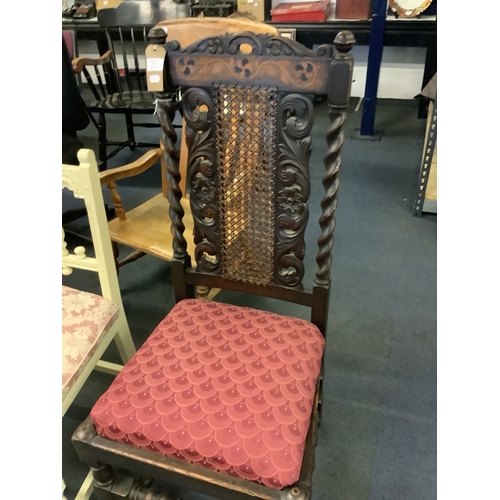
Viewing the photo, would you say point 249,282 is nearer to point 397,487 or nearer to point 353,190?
point 397,487

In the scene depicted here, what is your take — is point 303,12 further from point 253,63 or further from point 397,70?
point 253,63

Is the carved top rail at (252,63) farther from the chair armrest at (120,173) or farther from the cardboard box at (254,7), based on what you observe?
the cardboard box at (254,7)

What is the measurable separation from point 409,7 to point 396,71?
38.8 inches

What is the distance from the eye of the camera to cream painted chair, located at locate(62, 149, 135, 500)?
0.97 metres

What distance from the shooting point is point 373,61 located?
2967 millimetres

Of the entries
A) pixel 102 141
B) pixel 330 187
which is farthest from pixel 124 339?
pixel 102 141

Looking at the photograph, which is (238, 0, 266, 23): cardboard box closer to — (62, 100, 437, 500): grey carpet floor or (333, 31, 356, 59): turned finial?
(62, 100, 437, 500): grey carpet floor

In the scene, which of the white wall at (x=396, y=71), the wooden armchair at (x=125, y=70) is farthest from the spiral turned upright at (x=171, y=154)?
the white wall at (x=396, y=71)

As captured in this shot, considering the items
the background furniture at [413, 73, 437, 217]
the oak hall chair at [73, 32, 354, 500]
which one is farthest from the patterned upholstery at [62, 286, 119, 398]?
the background furniture at [413, 73, 437, 217]

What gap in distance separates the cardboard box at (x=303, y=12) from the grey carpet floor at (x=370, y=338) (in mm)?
1197

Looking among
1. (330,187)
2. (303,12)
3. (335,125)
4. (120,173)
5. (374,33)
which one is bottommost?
(120,173)

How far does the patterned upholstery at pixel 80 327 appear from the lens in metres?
1.01

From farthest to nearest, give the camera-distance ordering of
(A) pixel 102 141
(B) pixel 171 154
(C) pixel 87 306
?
(A) pixel 102 141 < (C) pixel 87 306 < (B) pixel 171 154

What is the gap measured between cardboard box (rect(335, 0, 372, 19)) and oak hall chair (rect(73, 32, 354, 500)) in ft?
8.79
